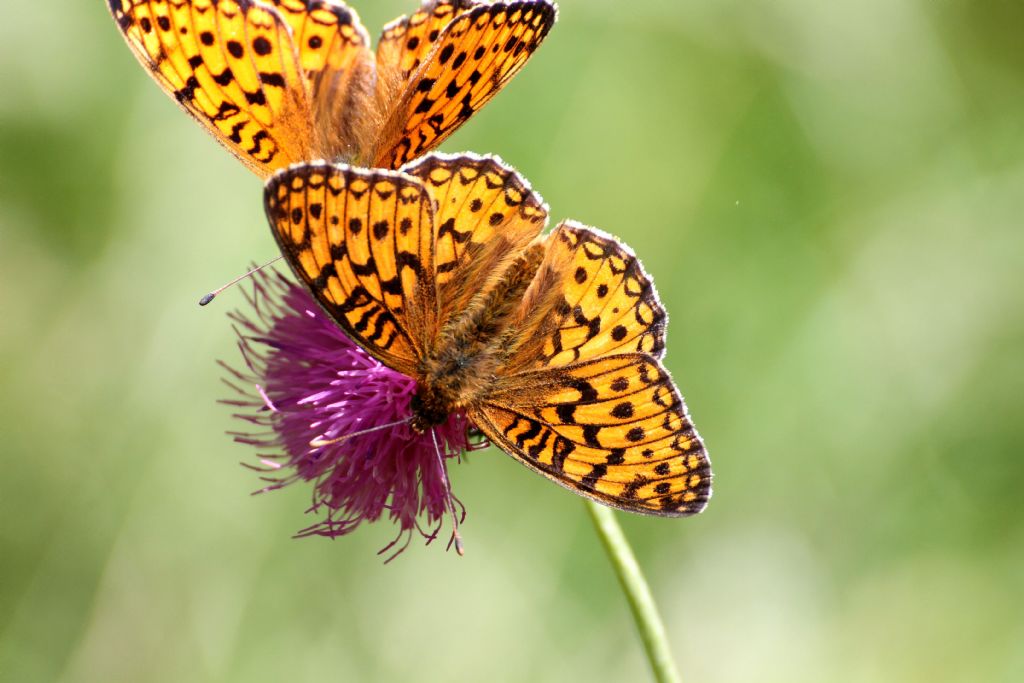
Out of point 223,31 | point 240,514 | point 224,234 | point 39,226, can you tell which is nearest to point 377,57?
point 223,31

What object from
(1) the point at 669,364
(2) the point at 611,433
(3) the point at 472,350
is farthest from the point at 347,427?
(1) the point at 669,364

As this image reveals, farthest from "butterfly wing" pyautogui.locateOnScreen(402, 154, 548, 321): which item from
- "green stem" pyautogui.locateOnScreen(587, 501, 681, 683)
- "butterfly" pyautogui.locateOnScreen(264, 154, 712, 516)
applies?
"green stem" pyautogui.locateOnScreen(587, 501, 681, 683)

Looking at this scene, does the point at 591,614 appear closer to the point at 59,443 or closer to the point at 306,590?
the point at 306,590

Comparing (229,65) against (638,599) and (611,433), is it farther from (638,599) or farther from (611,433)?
(638,599)

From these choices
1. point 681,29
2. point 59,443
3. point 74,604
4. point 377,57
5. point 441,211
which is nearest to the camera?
point 441,211

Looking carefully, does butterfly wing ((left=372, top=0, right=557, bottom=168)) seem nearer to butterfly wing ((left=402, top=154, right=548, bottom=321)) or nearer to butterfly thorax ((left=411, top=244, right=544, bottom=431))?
butterfly wing ((left=402, top=154, right=548, bottom=321))

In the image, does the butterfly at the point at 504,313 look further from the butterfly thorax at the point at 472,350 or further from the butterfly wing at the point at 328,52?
the butterfly wing at the point at 328,52

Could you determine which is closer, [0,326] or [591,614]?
[591,614]
